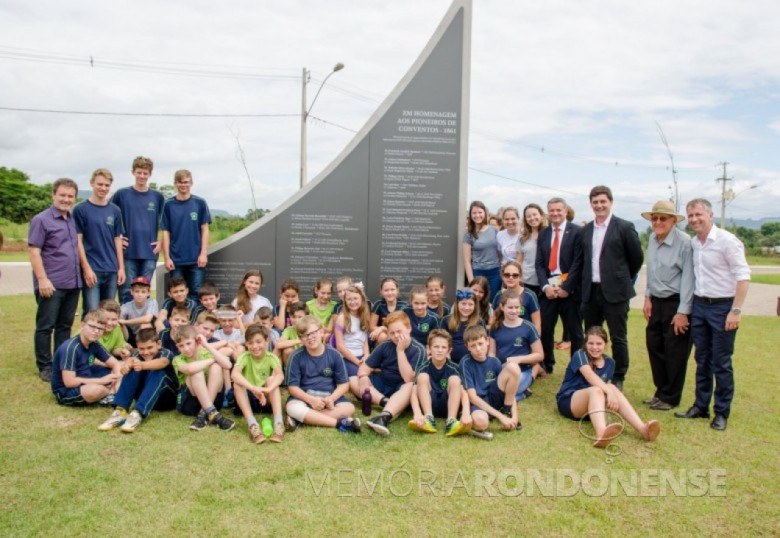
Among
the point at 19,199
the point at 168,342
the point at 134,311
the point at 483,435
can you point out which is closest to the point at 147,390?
the point at 168,342

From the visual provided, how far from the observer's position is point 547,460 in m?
4.30

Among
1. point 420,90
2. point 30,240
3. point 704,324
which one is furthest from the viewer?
point 420,90

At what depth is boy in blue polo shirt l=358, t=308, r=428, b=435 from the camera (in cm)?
528

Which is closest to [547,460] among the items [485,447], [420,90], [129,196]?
[485,447]

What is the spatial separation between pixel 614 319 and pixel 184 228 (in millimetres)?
4653

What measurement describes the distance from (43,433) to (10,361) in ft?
9.30

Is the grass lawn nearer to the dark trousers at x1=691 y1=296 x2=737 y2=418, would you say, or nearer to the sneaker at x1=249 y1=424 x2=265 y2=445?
the sneaker at x1=249 y1=424 x2=265 y2=445

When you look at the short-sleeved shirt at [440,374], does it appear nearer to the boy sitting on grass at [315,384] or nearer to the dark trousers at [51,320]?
the boy sitting on grass at [315,384]

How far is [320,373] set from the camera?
5.12 meters

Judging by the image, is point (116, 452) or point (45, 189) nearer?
point (116, 452)

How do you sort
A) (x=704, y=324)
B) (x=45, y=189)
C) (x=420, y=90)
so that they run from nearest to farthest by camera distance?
(x=704, y=324), (x=420, y=90), (x=45, y=189)

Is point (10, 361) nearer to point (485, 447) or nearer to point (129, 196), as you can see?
point (129, 196)

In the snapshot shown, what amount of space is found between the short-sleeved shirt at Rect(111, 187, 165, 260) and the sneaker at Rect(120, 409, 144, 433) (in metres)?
2.26

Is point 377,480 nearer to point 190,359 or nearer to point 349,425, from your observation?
point 349,425
